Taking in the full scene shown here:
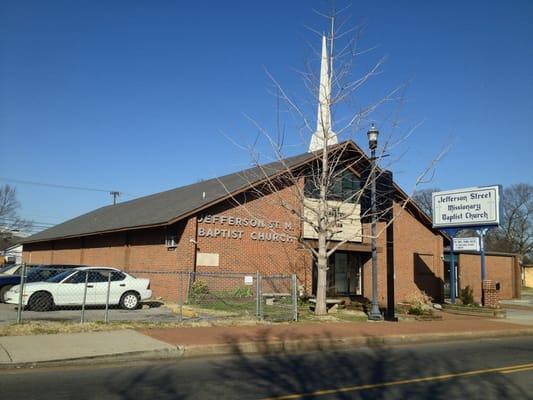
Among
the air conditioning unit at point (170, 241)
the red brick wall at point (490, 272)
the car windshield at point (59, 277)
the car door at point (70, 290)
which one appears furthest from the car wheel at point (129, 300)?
the red brick wall at point (490, 272)

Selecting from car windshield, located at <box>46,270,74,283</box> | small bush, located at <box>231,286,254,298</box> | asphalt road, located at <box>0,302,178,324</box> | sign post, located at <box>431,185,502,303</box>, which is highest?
sign post, located at <box>431,185,502,303</box>

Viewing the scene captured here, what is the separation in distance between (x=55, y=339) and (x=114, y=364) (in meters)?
2.21

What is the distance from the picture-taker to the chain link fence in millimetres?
15633

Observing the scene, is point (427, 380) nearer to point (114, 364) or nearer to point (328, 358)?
point (328, 358)

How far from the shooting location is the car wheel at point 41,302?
16.5 meters

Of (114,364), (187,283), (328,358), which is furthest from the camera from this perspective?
(187,283)

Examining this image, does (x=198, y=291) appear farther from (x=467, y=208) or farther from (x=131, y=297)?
(x=467, y=208)

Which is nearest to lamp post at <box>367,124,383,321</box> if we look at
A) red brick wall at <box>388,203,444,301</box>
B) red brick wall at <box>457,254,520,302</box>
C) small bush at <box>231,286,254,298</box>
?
small bush at <box>231,286,254,298</box>

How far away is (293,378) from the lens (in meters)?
8.75

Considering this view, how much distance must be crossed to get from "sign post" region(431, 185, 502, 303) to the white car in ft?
48.5

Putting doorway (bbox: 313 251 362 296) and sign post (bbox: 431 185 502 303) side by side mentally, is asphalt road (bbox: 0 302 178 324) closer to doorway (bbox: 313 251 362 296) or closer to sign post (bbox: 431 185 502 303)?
doorway (bbox: 313 251 362 296)

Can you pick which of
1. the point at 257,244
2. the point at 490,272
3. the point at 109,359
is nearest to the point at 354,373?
the point at 109,359

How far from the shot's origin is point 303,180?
24984mm

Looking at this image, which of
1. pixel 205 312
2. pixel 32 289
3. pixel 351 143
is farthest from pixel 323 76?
pixel 32 289
